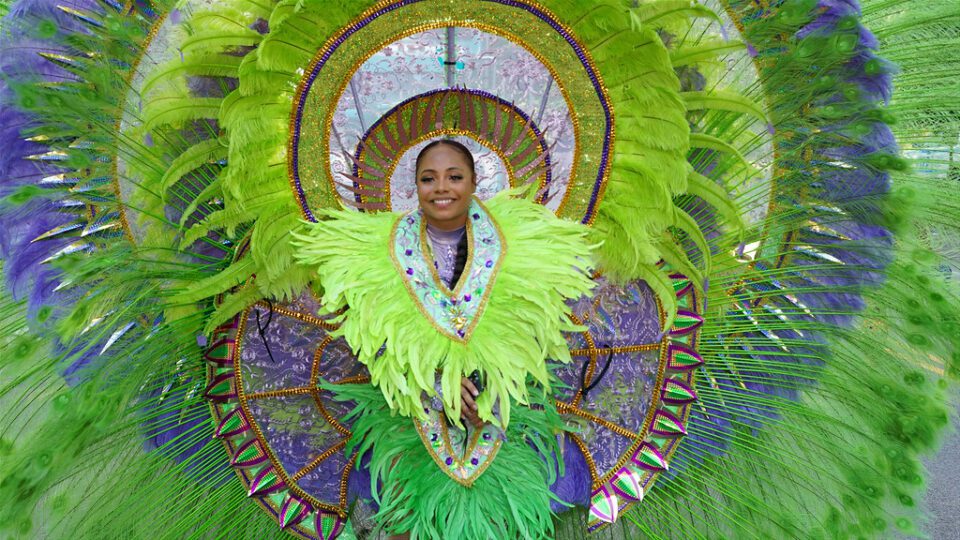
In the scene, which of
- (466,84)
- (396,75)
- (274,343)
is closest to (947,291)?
(466,84)

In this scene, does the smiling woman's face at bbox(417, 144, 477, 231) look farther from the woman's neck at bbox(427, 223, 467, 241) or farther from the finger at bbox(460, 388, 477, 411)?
the finger at bbox(460, 388, 477, 411)

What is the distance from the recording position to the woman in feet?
5.78

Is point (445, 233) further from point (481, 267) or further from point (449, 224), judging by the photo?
point (481, 267)

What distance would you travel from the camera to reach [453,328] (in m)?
1.79

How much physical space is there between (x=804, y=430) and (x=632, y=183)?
0.97 m

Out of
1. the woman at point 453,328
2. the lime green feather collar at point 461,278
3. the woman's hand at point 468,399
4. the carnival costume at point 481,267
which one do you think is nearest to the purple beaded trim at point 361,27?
the carnival costume at point 481,267

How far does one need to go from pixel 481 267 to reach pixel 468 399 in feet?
1.18

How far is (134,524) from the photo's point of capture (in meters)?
1.98

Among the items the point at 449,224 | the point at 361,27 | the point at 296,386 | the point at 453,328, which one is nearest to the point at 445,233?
the point at 449,224

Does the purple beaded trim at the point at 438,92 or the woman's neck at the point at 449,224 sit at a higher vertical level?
the purple beaded trim at the point at 438,92

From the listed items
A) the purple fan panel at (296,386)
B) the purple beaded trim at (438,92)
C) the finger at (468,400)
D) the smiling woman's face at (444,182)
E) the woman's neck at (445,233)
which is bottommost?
the purple fan panel at (296,386)

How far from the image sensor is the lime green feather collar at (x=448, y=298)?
175 cm

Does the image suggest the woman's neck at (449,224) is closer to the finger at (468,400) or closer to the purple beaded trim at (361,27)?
the purple beaded trim at (361,27)

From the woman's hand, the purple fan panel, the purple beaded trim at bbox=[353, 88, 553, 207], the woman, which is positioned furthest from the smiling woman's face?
the purple fan panel
